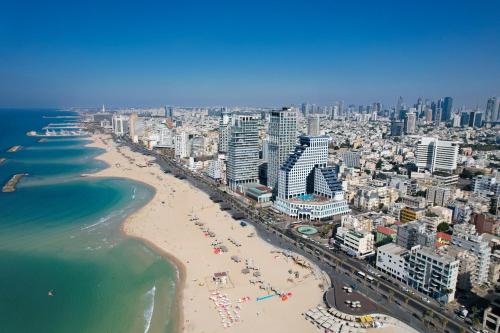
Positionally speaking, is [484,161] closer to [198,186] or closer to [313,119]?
[313,119]

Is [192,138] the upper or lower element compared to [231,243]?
upper

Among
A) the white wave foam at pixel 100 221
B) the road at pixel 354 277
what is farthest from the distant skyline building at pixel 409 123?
the white wave foam at pixel 100 221

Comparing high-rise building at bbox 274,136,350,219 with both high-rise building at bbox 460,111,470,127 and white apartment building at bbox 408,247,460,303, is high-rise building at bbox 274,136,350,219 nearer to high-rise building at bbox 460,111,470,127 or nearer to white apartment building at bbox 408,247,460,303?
white apartment building at bbox 408,247,460,303

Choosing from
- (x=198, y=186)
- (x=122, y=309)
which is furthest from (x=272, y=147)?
(x=122, y=309)

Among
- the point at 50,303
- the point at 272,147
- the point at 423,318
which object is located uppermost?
the point at 272,147

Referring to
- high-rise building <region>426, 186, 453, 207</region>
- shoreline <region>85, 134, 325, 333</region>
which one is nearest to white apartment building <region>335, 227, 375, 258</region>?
shoreline <region>85, 134, 325, 333</region>

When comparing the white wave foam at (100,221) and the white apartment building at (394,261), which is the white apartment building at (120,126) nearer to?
the white wave foam at (100,221)
